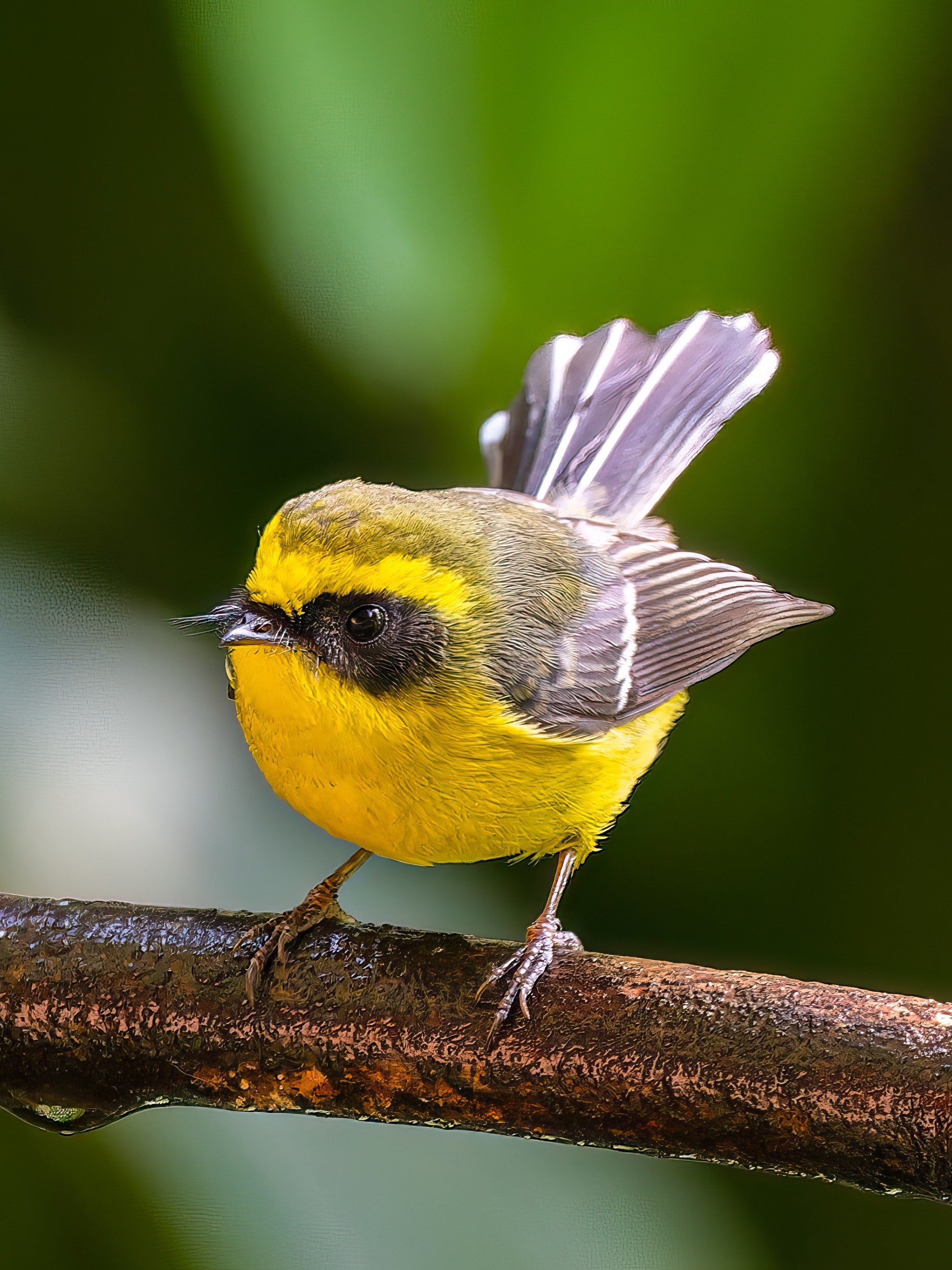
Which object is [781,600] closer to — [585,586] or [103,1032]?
[585,586]

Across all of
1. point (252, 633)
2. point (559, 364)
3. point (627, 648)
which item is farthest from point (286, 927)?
point (559, 364)

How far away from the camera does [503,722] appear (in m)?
1.26

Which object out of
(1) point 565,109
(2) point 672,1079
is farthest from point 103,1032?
(1) point 565,109

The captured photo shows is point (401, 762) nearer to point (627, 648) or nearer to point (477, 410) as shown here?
point (627, 648)

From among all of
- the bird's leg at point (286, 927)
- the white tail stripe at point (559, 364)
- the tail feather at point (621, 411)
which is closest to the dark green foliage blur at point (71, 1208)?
the bird's leg at point (286, 927)

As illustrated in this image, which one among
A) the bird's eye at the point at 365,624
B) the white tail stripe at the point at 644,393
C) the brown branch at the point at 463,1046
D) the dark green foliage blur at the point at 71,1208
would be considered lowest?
the dark green foliage blur at the point at 71,1208

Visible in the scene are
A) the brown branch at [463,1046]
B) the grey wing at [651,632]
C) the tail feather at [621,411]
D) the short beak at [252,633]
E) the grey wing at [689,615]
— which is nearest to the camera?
the brown branch at [463,1046]

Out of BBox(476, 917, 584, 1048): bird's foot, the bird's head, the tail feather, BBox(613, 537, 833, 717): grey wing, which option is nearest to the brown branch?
BBox(476, 917, 584, 1048): bird's foot

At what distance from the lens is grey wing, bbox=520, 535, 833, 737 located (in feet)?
4.61

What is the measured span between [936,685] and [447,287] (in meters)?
1.05

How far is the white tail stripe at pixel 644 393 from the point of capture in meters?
1.83

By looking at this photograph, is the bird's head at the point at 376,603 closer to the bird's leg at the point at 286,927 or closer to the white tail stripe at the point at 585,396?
the bird's leg at the point at 286,927

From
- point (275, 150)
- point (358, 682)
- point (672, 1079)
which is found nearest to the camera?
point (672, 1079)

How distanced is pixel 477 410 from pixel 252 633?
38.5 inches
